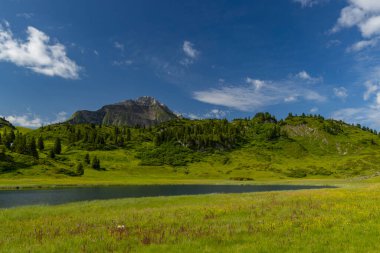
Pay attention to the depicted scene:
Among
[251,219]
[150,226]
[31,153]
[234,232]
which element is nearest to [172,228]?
[150,226]

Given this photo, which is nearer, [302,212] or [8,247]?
[8,247]

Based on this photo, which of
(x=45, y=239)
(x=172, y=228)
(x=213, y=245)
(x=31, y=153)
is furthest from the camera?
(x=31, y=153)

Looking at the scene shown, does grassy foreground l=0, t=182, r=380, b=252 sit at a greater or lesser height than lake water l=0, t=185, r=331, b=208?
greater

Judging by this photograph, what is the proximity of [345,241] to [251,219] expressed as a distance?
7.32 meters

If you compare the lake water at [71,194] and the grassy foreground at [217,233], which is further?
the lake water at [71,194]

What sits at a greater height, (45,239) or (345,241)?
(345,241)

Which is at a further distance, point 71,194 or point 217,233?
point 71,194

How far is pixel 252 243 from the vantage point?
15.1m

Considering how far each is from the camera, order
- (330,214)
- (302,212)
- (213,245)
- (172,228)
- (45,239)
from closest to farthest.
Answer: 1. (213,245)
2. (45,239)
3. (172,228)
4. (330,214)
5. (302,212)

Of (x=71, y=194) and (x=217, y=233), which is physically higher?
(x=217, y=233)

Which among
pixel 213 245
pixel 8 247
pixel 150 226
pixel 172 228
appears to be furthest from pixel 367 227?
pixel 8 247

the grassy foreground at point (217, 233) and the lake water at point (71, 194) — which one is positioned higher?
the grassy foreground at point (217, 233)

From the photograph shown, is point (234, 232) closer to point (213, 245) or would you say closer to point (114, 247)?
point (213, 245)

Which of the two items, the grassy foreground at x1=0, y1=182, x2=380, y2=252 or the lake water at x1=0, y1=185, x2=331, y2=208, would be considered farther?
the lake water at x1=0, y1=185, x2=331, y2=208
